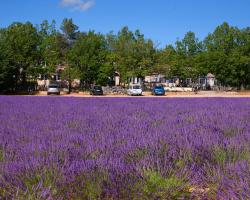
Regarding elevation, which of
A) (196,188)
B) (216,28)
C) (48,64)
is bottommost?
(196,188)

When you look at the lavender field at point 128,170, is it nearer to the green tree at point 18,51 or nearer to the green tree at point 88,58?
the green tree at point 18,51

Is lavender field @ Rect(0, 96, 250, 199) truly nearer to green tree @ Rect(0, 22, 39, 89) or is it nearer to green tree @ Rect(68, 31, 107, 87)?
green tree @ Rect(0, 22, 39, 89)

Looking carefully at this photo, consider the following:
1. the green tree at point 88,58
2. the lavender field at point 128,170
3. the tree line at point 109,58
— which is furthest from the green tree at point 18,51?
the lavender field at point 128,170

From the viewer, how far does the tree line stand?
195 feet

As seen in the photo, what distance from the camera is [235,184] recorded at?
377 cm

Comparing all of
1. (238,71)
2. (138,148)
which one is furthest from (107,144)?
(238,71)

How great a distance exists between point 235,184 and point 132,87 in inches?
2007

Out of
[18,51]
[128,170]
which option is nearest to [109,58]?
[18,51]

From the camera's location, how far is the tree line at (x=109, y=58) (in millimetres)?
59469

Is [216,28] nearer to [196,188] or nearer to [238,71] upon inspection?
[238,71]

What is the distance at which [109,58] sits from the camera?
207 feet

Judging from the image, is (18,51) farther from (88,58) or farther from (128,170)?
(128,170)

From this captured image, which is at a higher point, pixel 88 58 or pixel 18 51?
pixel 18 51

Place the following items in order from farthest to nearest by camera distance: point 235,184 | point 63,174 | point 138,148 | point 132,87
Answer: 1. point 132,87
2. point 138,148
3. point 63,174
4. point 235,184
